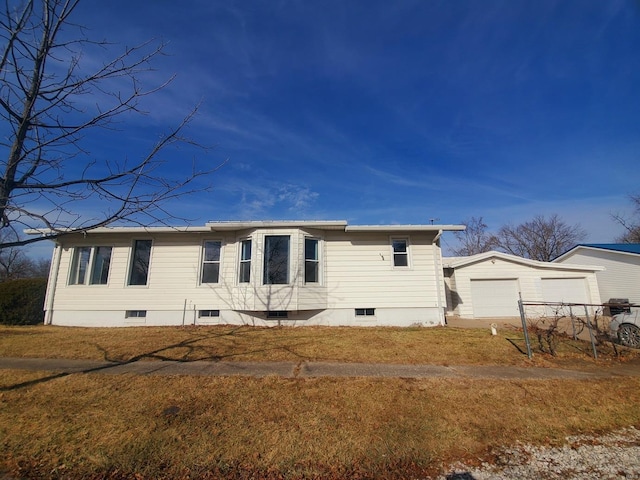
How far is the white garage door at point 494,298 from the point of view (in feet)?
46.1

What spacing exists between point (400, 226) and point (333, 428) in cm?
827

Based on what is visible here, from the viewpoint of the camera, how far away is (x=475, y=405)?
4.32 m

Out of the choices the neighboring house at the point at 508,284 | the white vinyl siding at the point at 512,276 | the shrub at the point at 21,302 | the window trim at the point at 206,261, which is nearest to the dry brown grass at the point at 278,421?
the window trim at the point at 206,261

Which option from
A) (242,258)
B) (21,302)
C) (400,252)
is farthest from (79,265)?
(400,252)

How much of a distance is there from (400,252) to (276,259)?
4636 mm

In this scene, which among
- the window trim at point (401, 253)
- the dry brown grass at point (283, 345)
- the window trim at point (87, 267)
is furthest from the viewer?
the window trim at point (87, 267)

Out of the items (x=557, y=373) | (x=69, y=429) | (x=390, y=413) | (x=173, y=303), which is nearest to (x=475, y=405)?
(x=390, y=413)

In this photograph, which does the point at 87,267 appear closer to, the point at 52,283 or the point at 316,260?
the point at 52,283

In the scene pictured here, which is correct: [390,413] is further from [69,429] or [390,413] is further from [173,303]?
[173,303]

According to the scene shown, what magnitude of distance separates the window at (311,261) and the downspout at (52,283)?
927cm

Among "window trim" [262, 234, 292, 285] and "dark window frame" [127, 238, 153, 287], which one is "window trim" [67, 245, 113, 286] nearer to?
"dark window frame" [127, 238, 153, 287]

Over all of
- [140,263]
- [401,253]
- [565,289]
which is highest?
[401,253]

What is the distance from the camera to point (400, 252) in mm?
11305

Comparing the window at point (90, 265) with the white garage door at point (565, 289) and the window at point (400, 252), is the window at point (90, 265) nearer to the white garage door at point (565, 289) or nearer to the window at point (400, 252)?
the window at point (400, 252)
